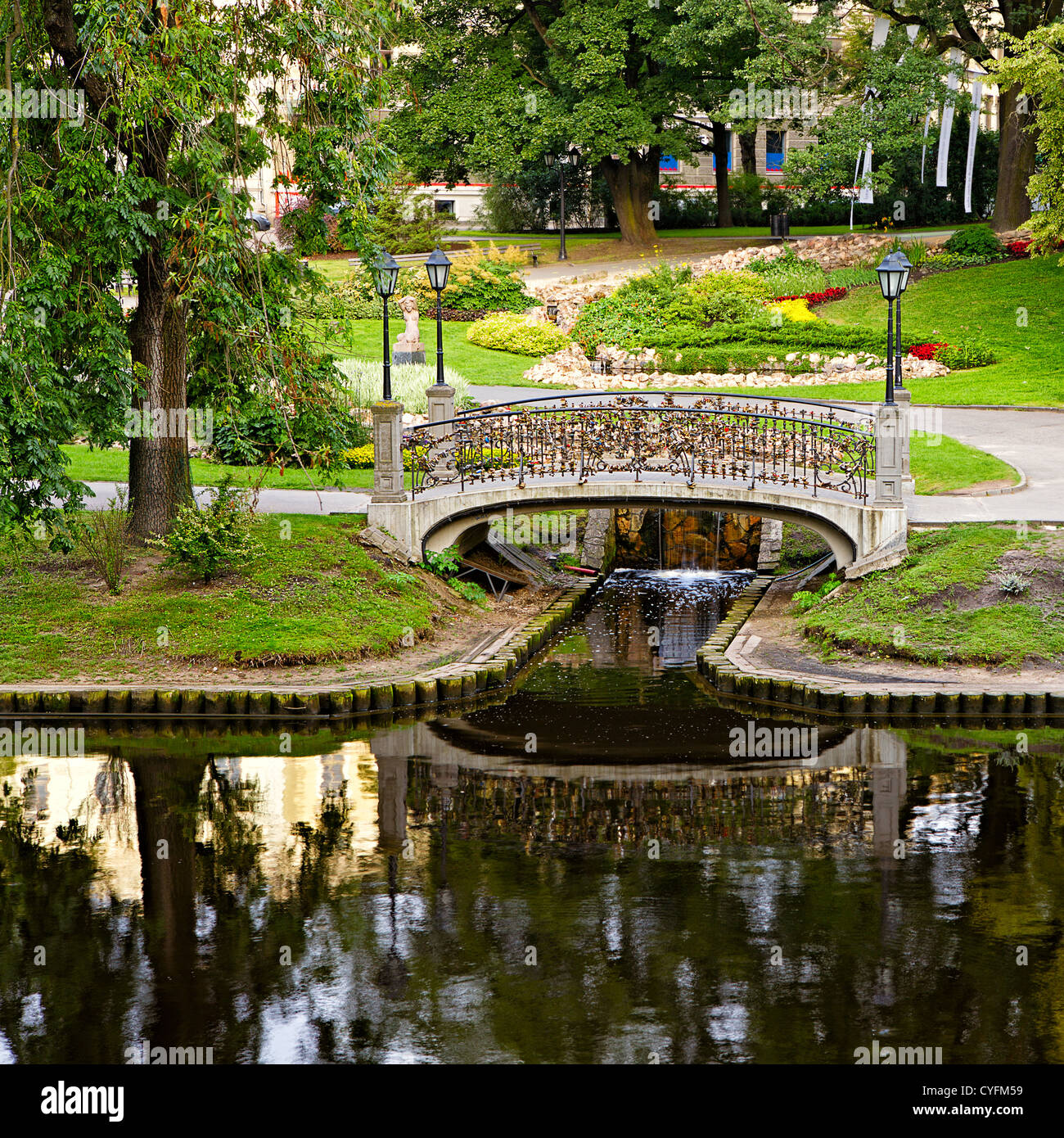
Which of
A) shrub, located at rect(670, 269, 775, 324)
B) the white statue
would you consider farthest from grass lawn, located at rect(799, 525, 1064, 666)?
shrub, located at rect(670, 269, 775, 324)

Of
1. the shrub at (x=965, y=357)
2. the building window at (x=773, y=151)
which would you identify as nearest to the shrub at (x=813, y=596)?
the shrub at (x=965, y=357)

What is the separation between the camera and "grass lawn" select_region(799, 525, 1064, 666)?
1741cm

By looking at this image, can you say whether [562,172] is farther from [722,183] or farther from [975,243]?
[975,243]

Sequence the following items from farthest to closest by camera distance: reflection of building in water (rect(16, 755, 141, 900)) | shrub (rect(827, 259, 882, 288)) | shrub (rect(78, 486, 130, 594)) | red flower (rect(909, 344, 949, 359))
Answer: shrub (rect(827, 259, 882, 288)) < red flower (rect(909, 344, 949, 359)) < shrub (rect(78, 486, 130, 594)) < reflection of building in water (rect(16, 755, 141, 900))

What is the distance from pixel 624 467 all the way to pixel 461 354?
14.1m

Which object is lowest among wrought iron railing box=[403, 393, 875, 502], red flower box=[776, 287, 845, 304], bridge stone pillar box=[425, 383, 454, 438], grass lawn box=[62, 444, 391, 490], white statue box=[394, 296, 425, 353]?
grass lawn box=[62, 444, 391, 490]

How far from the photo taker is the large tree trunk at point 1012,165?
39.9 metres

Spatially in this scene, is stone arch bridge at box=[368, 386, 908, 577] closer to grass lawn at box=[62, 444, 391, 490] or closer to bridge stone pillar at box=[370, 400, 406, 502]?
bridge stone pillar at box=[370, 400, 406, 502]

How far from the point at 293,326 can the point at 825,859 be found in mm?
10037

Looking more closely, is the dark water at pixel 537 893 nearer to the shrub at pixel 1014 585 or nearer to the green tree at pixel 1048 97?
the shrub at pixel 1014 585

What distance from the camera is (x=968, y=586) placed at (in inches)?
718

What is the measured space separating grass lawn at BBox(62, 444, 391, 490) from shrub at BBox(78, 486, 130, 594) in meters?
4.33

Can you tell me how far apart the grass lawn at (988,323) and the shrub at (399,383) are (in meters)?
7.16
